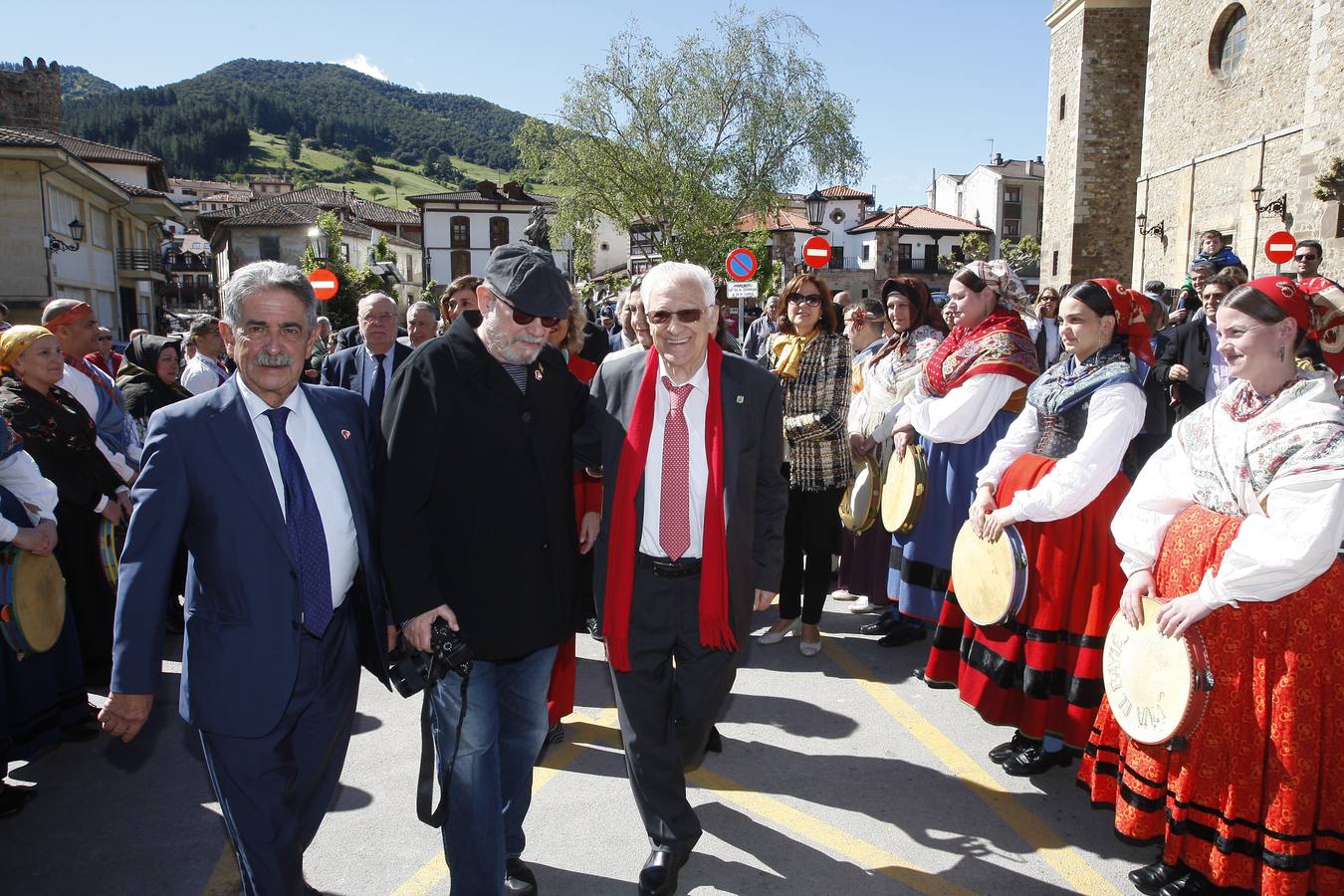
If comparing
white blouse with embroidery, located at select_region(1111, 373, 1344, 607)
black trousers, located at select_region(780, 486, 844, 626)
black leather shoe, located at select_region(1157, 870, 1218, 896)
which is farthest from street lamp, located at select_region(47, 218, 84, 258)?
black leather shoe, located at select_region(1157, 870, 1218, 896)

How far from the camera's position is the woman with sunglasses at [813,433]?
5.20 m

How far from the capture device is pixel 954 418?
4.56m

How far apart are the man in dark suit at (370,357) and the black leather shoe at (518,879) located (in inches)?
151

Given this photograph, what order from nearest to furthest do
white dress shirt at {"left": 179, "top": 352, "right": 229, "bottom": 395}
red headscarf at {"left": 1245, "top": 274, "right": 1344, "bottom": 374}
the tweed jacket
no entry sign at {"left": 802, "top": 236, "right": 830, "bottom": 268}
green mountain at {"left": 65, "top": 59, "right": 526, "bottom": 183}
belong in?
red headscarf at {"left": 1245, "top": 274, "right": 1344, "bottom": 374} < the tweed jacket < white dress shirt at {"left": 179, "top": 352, "right": 229, "bottom": 395} < no entry sign at {"left": 802, "top": 236, "right": 830, "bottom": 268} < green mountain at {"left": 65, "top": 59, "right": 526, "bottom": 183}

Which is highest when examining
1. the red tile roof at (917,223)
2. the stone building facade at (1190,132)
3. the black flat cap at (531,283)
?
the red tile roof at (917,223)

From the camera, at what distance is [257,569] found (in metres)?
2.35

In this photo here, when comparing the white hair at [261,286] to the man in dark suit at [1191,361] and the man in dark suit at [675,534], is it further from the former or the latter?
the man in dark suit at [1191,361]

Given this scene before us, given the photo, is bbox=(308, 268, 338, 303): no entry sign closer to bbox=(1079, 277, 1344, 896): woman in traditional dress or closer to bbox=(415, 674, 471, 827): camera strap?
bbox=(415, 674, 471, 827): camera strap

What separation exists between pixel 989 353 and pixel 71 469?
4651 mm

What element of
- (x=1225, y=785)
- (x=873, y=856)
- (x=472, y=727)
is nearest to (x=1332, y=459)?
(x=1225, y=785)

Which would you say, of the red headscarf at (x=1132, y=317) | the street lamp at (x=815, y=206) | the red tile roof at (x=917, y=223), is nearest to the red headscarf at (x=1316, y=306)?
the red headscarf at (x=1132, y=317)

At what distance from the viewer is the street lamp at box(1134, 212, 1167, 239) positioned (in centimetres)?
2414

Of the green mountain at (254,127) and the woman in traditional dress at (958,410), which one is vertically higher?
the green mountain at (254,127)

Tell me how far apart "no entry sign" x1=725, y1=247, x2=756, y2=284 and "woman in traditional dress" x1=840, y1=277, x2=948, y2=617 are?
8301 millimetres
